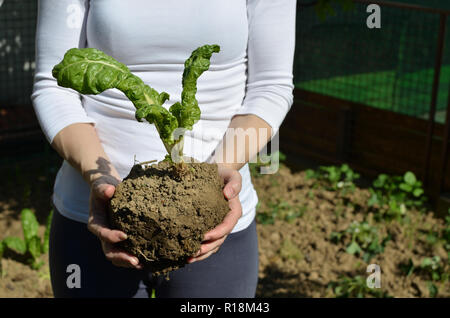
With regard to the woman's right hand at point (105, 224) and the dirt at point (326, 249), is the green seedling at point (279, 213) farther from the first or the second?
the woman's right hand at point (105, 224)

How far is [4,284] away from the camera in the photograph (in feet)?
13.0

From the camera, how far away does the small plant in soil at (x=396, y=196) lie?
4633mm

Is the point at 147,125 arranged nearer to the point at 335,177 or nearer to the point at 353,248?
the point at 353,248

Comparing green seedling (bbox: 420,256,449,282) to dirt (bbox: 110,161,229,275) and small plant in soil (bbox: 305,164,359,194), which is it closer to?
small plant in soil (bbox: 305,164,359,194)

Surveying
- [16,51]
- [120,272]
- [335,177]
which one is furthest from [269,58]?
[16,51]

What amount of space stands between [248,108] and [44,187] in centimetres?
389

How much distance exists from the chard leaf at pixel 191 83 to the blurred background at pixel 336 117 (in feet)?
8.72

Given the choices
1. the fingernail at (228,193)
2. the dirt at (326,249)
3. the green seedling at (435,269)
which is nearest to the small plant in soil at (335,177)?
the dirt at (326,249)

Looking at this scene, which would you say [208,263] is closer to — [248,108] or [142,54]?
[248,108]

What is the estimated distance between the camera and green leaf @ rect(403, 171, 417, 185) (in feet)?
15.9

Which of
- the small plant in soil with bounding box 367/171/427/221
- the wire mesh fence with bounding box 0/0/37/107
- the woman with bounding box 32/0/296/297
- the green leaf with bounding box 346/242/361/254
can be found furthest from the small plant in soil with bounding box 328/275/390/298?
the wire mesh fence with bounding box 0/0/37/107

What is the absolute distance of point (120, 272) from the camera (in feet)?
6.14

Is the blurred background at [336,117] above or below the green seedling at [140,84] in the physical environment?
below

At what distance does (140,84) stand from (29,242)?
2.86 meters
